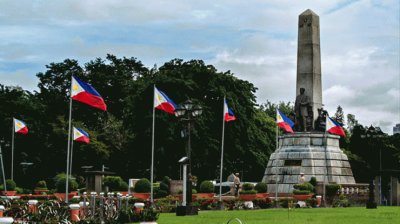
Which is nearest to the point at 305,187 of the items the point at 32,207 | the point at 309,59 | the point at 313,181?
the point at 313,181

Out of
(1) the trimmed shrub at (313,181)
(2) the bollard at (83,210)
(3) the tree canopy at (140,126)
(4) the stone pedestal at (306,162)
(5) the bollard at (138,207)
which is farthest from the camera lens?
(3) the tree canopy at (140,126)

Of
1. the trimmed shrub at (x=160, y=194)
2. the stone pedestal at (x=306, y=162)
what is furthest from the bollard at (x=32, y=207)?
the stone pedestal at (x=306, y=162)

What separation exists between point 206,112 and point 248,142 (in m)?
5.42

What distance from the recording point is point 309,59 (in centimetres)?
5356

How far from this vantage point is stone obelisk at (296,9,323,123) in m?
53.6

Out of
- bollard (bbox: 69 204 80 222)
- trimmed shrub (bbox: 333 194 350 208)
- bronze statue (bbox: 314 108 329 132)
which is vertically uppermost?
bronze statue (bbox: 314 108 329 132)

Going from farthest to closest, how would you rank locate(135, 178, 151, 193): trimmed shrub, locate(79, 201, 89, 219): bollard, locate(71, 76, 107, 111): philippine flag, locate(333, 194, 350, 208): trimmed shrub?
locate(135, 178, 151, 193): trimmed shrub, locate(333, 194, 350, 208): trimmed shrub, locate(71, 76, 107, 111): philippine flag, locate(79, 201, 89, 219): bollard

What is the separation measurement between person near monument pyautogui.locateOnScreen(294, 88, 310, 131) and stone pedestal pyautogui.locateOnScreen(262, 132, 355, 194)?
2.09 feet

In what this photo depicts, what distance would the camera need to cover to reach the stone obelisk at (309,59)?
176ft

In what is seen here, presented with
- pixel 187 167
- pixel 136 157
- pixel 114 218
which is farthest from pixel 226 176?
pixel 114 218

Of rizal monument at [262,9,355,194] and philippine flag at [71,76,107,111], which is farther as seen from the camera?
rizal monument at [262,9,355,194]

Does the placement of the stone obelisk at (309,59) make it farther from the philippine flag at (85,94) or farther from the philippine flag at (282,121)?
the philippine flag at (85,94)

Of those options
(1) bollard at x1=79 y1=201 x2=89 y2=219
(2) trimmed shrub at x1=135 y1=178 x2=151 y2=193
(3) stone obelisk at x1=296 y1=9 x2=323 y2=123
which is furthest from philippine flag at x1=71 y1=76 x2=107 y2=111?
(3) stone obelisk at x1=296 y1=9 x2=323 y2=123

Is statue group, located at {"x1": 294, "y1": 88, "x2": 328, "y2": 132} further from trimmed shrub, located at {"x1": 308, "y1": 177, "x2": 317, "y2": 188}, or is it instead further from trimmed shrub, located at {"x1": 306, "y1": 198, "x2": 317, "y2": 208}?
trimmed shrub, located at {"x1": 306, "y1": 198, "x2": 317, "y2": 208}
